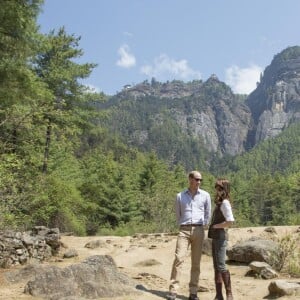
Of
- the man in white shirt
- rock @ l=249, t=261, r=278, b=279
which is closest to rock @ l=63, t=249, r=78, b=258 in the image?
rock @ l=249, t=261, r=278, b=279

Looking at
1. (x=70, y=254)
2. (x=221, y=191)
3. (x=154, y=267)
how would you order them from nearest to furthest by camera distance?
1. (x=221, y=191)
2. (x=154, y=267)
3. (x=70, y=254)

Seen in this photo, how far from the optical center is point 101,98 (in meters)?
21.6

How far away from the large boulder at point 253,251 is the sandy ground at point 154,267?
0.32 metres

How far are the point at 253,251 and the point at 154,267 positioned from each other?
2.49m

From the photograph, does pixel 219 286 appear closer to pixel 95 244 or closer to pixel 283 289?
pixel 283 289

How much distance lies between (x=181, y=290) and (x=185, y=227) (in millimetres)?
1894

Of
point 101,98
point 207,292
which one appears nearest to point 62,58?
point 101,98

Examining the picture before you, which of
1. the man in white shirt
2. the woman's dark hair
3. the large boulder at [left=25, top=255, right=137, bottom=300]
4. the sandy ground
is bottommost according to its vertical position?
the sandy ground

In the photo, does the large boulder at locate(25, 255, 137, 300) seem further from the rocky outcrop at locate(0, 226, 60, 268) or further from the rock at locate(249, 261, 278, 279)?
the rocky outcrop at locate(0, 226, 60, 268)

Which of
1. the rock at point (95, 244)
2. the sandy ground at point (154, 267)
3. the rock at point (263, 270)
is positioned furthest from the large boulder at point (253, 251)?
the rock at point (95, 244)

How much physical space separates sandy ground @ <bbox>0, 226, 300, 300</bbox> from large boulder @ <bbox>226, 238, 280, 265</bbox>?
32 cm

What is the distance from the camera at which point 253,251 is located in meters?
10.7

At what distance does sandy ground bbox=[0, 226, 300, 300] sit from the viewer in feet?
24.8

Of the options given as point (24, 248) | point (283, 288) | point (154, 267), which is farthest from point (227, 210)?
point (24, 248)
